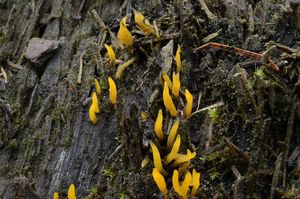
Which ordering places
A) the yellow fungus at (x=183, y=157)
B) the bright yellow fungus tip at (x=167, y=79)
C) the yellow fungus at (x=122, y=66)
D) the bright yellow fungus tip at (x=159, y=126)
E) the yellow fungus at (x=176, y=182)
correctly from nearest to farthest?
the yellow fungus at (x=176, y=182), the yellow fungus at (x=183, y=157), the bright yellow fungus tip at (x=159, y=126), the bright yellow fungus tip at (x=167, y=79), the yellow fungus at (x=122, y=66)

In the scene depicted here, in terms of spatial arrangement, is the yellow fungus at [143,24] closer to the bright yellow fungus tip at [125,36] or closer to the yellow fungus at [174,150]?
the bright yellow fungus tip at [125,36]

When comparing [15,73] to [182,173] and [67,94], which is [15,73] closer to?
[67,94]

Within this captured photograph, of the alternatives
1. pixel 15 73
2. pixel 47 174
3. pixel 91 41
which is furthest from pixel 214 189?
pixel 15 73

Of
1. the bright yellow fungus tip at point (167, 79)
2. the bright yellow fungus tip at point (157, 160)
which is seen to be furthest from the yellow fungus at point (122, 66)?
the bright yellow fungus tip at point (157, 160)

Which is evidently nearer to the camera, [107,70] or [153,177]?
[153,177]

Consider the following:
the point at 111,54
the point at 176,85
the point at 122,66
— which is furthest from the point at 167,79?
the point at 111,54

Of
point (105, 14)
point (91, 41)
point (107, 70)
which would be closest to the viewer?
point (107, 70)
